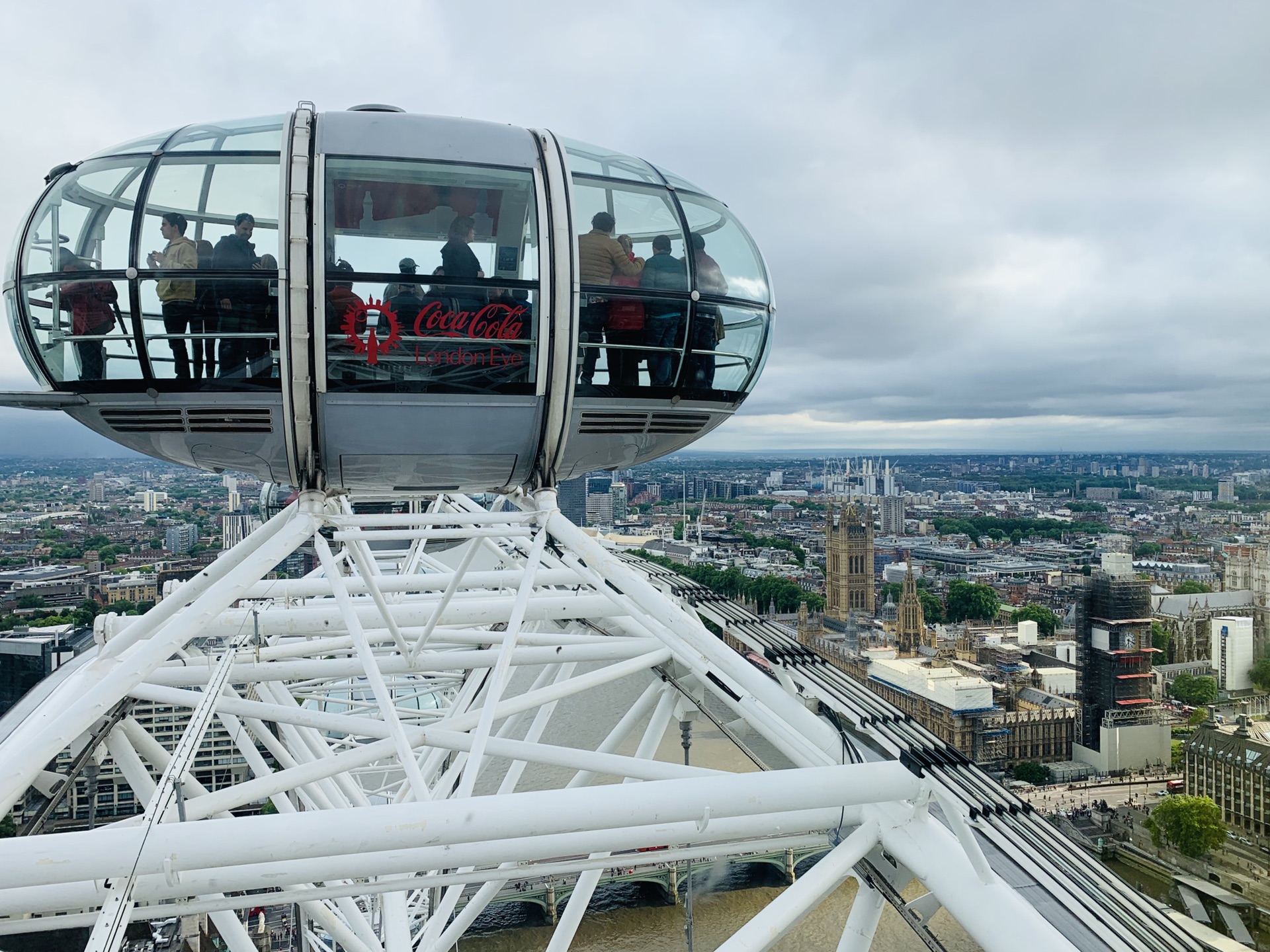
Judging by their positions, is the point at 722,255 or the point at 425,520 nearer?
the point at 425,520

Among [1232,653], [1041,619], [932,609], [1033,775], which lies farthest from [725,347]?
[932,609]

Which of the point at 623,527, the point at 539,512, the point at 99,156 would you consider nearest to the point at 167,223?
the point at 99,156

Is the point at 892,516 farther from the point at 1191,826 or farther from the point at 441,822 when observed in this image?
the point at 441,822

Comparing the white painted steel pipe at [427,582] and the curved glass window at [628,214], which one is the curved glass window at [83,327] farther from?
the curved glass window at [628,214]

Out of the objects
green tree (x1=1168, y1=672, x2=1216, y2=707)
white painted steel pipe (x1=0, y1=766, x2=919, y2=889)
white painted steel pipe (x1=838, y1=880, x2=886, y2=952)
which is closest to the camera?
white painted steel pipe (x1=0, y1=766, x2=919, y2=889)

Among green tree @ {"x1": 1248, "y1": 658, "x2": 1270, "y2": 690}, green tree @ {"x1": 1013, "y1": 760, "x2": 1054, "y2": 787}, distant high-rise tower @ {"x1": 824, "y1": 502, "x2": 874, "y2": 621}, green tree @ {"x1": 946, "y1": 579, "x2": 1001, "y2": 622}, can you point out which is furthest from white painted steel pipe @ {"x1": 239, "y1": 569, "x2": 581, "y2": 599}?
green tree @ {"x1": 946, "y1": 579, "x2": 1001, "y2": 622}

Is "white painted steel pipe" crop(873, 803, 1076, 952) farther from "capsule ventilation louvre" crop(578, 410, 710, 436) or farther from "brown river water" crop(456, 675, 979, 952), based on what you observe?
"brown river water" crop(456, 675, 979, 952)
